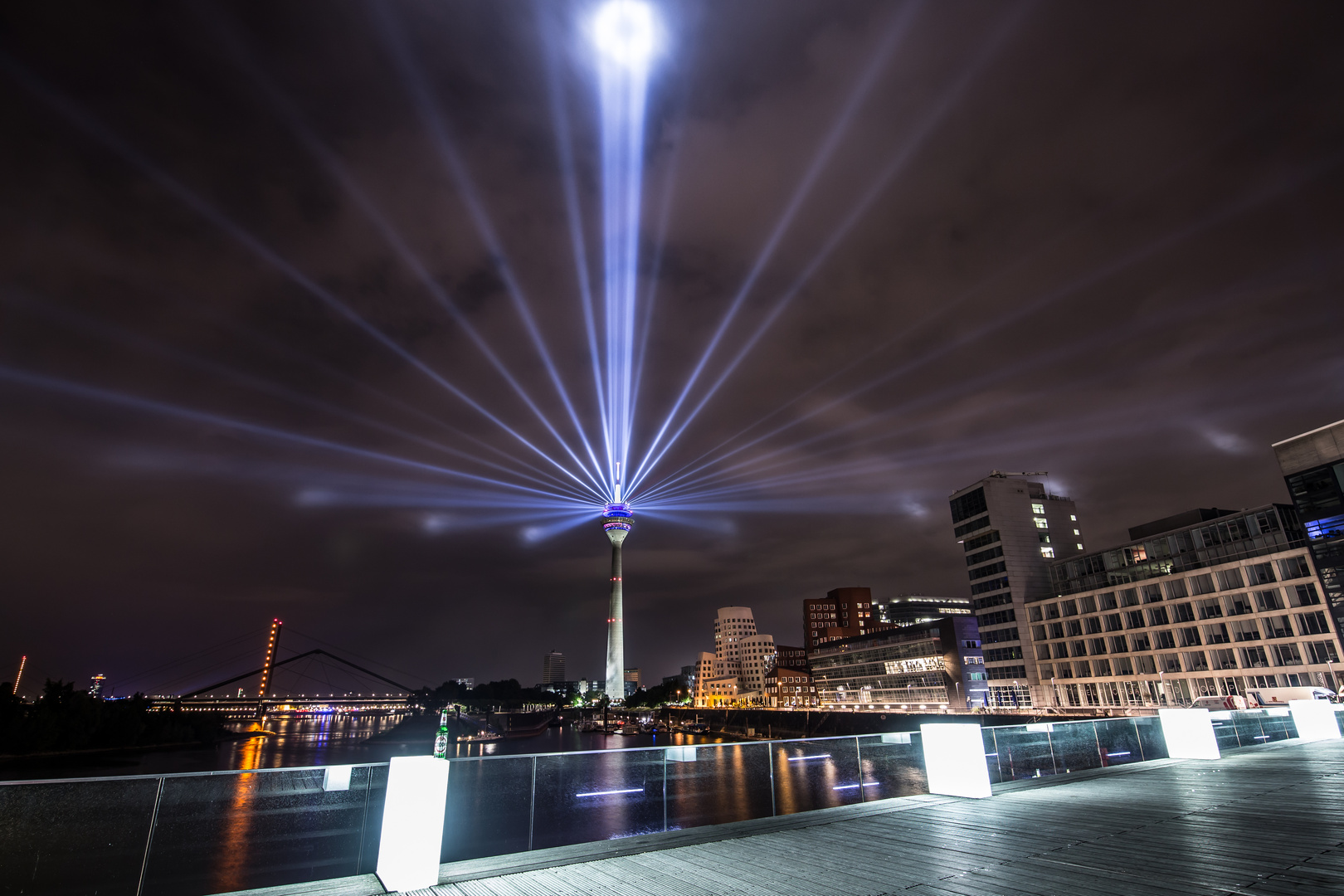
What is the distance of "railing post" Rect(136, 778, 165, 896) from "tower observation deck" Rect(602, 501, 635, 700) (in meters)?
179

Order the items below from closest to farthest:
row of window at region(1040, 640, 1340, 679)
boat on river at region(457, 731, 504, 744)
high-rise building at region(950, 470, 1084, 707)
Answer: row of window at region(1040, 640, 1340, 679), high-rise building at region(950, 470, 1084, 707), boat on river at region(457, 731, 504, 744)

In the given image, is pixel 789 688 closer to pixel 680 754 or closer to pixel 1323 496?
pixel 1323 496

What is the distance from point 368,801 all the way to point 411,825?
113cm

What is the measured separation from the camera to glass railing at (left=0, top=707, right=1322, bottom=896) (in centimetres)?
784

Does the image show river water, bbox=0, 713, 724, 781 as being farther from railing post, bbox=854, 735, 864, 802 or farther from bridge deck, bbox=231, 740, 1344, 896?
bridge deck, bbox=231, 740, 1344, 896

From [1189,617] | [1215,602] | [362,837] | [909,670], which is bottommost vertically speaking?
[362,837]

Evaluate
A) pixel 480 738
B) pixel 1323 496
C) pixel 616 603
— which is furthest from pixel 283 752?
pixel 1323 496

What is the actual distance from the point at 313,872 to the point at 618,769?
14.6ft

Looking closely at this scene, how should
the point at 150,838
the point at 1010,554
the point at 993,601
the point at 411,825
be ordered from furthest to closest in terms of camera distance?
the point at 993,601
the point at 1010,554
the point at 411,825
the point at 150,838

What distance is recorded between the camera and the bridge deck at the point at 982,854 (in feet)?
25.2

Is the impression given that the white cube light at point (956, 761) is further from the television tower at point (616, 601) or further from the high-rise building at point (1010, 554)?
the television tower at point (616, 601)

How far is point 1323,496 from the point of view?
205 ft

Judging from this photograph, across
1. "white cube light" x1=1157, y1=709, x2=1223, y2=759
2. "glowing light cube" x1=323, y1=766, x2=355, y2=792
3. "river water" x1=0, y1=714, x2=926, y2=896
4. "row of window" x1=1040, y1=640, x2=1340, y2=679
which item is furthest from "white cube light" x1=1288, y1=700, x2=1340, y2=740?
"row of window" x1=1040, y1=640, x2=1340, y2=679

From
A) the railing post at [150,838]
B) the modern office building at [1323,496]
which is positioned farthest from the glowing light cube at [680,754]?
the modern office building at [1323,496]
